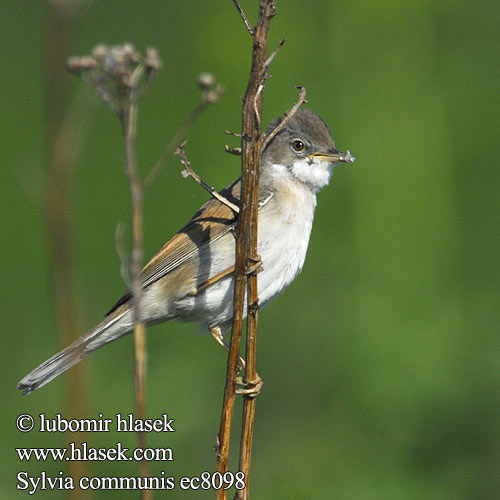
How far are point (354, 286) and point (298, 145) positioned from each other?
953 mm

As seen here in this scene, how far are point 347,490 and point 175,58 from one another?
416cm

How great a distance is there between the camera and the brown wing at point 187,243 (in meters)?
3.90

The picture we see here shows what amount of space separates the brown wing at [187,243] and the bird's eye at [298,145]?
44 cm

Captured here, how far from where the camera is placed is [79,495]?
1359 millimetres

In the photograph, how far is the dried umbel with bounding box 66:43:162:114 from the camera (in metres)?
1.60

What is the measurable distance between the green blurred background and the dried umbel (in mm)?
1944

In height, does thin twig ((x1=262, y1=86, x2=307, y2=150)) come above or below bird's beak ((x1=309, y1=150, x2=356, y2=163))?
above

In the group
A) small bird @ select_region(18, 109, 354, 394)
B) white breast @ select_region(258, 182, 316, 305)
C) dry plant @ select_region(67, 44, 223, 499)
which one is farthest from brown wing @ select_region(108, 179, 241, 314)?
dry plant @ select_region(67, 44, 223, 499)

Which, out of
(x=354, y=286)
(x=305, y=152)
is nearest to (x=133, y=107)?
(x=305, y=152)

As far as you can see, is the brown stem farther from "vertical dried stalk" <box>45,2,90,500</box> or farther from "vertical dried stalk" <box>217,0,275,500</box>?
"vertical dried stalk" <box>217,0,275,500</box>

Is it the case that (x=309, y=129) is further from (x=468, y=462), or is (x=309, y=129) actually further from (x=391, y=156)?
(x=468, y=462)

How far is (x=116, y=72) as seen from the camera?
1.60m

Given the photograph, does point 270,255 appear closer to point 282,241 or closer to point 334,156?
point 282,241

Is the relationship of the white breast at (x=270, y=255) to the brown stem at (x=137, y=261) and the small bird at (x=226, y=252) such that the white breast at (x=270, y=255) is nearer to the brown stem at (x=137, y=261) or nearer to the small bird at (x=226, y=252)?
the small bird at (x=226, y=252)
